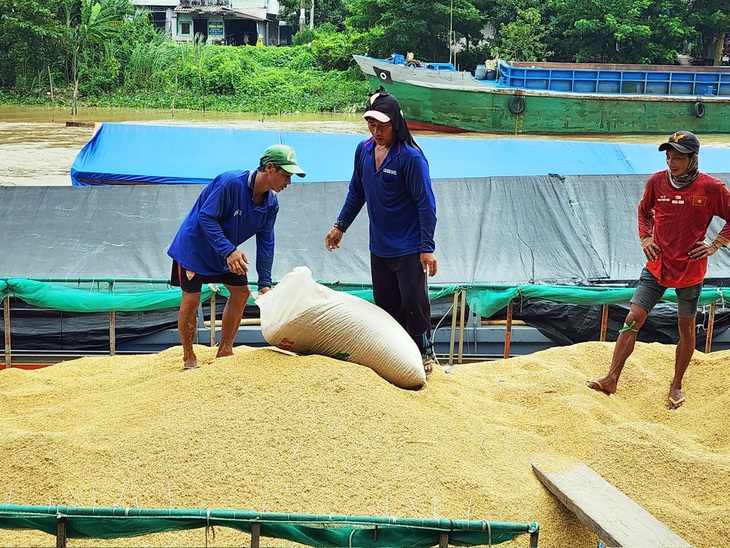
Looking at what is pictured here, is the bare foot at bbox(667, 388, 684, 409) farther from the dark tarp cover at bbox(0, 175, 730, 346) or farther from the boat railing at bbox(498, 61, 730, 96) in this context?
the boat railing at bbox(498, 61, 730, 96)

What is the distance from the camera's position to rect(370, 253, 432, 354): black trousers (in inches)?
163

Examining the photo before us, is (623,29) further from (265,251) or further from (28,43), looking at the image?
(265,251)

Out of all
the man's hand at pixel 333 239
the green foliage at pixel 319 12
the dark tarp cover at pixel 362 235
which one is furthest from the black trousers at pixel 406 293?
the green foliage at pixel 319 12

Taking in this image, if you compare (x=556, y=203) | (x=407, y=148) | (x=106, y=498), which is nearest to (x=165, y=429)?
(x=106, y=498)

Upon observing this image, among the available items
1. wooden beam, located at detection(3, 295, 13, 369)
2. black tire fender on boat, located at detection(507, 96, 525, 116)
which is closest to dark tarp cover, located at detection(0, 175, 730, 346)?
wooden beam, located at detection(3, 295, 13, 369)

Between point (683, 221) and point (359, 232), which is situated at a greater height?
point (683, 221)

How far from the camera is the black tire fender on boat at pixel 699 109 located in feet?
76.9

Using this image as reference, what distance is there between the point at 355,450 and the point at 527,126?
21789 millimetres

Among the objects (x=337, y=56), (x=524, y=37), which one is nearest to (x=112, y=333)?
(x=524, y=37)

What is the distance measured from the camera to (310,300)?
12.5ft

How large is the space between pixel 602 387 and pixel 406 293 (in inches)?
45.7

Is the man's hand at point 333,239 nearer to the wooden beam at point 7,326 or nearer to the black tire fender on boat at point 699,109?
the wooden beam at point 7,326

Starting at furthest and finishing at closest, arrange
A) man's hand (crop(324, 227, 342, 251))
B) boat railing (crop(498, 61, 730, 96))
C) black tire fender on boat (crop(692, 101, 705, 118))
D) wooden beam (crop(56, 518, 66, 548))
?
boat railing (crop(498, 61, 730, 96)) < black tire fender on boat (crop(692, 101, 705, 118)) < man's hand (crop(324, 227, 342, 251)) < wooden beam (crop(56, 518, 66, 548))

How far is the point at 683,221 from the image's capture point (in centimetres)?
418
